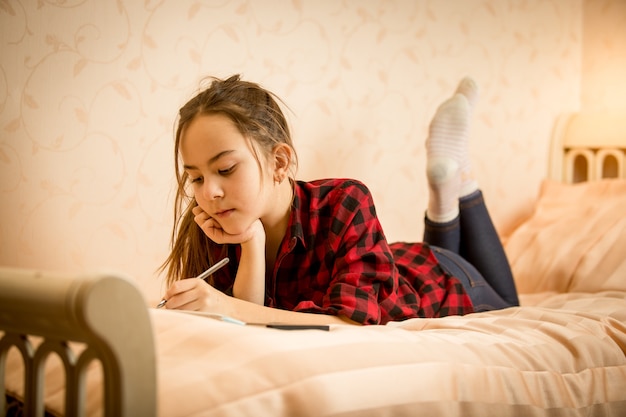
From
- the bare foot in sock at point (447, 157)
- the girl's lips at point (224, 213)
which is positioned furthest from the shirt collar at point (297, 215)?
the bare foot in sock at point (447, 157)

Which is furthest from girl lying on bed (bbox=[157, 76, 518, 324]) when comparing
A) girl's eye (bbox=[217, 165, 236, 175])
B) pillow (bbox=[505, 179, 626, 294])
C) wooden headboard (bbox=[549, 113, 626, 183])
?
wooden headboard (bbox=[549, 113, 626, 183])

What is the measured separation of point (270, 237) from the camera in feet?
4.01

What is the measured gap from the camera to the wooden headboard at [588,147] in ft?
6.69

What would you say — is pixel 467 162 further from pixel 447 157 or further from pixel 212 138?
pixel 212 138

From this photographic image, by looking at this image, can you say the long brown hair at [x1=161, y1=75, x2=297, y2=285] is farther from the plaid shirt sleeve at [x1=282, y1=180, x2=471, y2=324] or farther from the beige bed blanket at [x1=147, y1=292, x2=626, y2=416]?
the beige bed blanket at [x1=147, y1=292, x2=626, y2=416]

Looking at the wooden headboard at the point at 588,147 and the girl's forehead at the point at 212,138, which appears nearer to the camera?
the girl's forehead at the point at 212,138

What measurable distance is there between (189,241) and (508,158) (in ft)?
3.93

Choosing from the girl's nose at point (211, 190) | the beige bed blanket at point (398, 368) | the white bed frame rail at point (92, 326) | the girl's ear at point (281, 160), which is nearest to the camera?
the white bed frame rail at point (92, 326)

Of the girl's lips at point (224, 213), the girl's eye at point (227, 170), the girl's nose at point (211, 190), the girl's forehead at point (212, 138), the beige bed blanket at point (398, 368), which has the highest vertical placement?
the girl's forehead at point (212, 138)

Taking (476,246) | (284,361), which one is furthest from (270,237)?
(476,246)

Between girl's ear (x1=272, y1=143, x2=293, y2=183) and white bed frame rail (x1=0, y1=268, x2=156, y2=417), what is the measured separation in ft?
1.97

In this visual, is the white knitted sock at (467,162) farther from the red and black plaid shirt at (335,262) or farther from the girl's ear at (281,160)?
the girl's ear at (281,160)

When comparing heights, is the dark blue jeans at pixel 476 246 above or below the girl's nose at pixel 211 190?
below

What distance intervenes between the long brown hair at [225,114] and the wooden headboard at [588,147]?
4.13 ft
